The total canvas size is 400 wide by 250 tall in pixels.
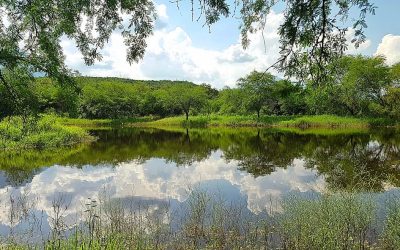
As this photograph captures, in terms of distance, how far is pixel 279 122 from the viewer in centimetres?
6988

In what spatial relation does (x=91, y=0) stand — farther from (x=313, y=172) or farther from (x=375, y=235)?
(x=313, y=172)

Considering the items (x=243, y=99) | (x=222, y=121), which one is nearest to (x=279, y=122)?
(x=243, y=99)

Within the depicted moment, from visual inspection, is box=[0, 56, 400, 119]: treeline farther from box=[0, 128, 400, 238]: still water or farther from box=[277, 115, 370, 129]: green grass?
box=[0, 128, 400, 238]: still water

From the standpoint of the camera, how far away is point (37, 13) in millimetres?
6465

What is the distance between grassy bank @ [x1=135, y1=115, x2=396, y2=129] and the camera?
204 feet

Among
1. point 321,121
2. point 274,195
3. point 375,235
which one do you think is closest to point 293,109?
point 321,121

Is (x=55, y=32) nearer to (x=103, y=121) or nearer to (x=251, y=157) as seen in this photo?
(x=251, y=157)

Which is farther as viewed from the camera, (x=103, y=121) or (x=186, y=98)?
(x=103, y=121)

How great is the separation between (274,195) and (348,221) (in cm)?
768

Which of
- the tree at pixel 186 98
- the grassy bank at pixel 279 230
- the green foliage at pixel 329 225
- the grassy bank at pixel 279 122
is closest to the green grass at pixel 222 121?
the grassy bank at pixel 279 122

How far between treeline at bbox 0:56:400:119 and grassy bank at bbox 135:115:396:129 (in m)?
2.21

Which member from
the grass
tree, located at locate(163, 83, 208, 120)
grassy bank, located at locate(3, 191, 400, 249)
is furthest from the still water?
the grass

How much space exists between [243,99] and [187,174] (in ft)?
184

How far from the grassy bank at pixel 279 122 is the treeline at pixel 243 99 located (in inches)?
87.1
